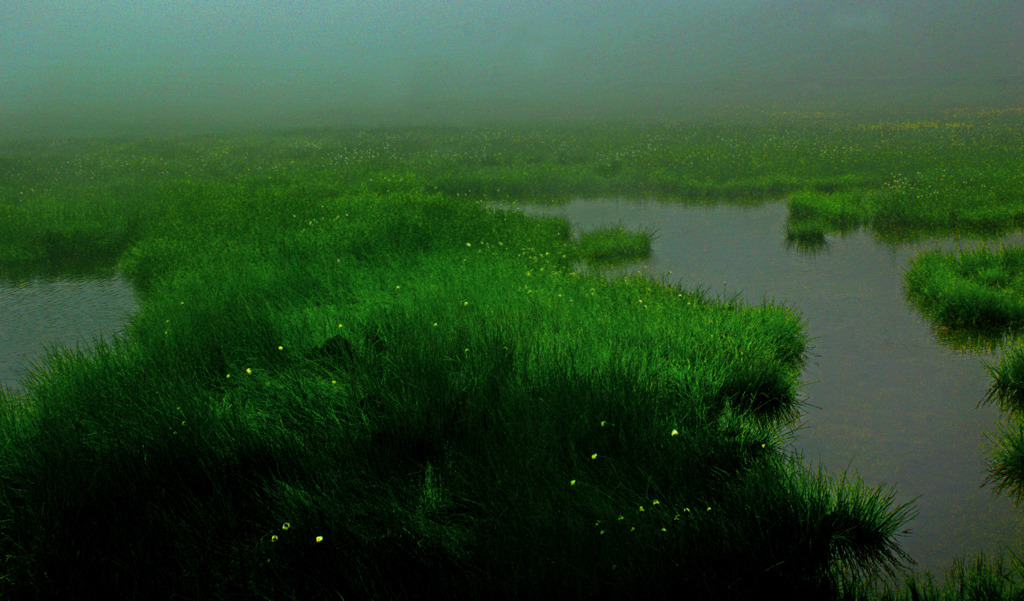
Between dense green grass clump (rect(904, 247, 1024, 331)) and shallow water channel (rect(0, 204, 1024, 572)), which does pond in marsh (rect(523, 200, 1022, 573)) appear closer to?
shallow water channel (rect(0, 204, 1024, 572))

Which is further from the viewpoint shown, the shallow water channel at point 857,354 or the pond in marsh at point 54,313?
the pond in marsh at point 54,313

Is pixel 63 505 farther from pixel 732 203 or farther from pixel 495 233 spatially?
pixel 732 203

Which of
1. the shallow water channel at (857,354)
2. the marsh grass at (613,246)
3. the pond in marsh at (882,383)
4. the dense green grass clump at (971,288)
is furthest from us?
the marsh grass at (613,246)

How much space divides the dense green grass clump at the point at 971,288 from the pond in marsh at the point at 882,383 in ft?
1.02

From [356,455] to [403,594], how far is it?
123 cm

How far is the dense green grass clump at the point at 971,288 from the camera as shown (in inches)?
325

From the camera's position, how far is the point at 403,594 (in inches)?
126

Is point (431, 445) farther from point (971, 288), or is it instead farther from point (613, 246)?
point (613, 246)

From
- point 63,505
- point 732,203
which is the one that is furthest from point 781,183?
point 63,505

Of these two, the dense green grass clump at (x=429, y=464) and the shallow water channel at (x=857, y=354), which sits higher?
the dense green grass clump at (x=429, y=464)

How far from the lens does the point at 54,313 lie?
1027 centimetres

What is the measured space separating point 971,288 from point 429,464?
7980 millimetres

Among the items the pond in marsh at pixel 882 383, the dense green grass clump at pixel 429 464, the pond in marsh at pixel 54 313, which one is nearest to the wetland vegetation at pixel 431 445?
the dense green grass clump at pixel 429 464

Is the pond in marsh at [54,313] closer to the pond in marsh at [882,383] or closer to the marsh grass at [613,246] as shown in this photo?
the pond in marsh at [882,383]
